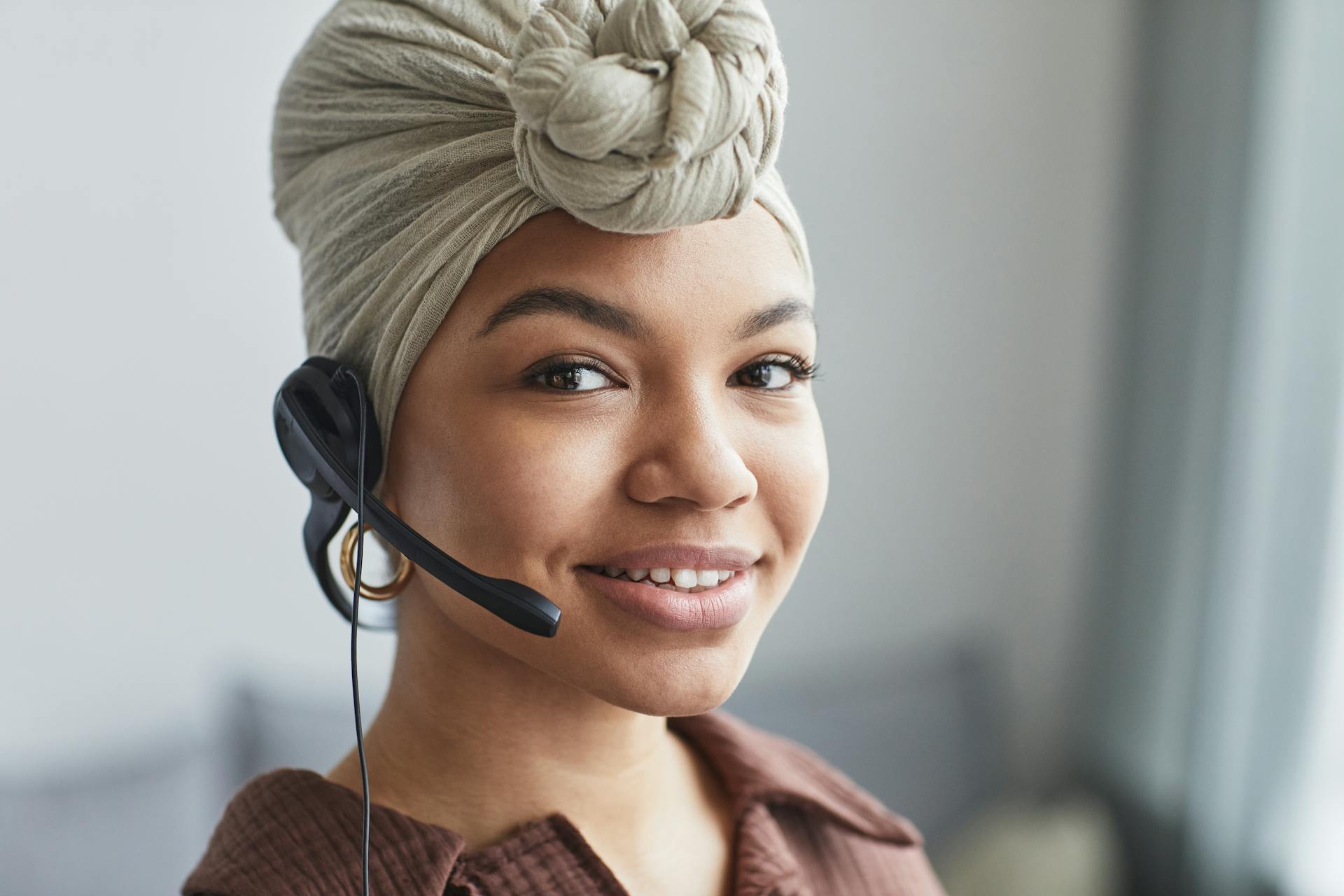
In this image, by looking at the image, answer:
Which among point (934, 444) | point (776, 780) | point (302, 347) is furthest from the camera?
point (934, 444)

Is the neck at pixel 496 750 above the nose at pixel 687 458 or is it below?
below

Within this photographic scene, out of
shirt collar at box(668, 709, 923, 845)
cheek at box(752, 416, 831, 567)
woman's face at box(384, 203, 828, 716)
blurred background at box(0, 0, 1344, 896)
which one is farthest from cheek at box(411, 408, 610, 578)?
blurred background at box(0, 0, 1344, 896)

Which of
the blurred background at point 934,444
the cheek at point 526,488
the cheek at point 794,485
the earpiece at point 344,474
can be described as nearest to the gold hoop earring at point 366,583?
the earpiece at point 344,474

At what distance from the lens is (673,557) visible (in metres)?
0.77

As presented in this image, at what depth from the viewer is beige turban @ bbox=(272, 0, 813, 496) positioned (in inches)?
26.7

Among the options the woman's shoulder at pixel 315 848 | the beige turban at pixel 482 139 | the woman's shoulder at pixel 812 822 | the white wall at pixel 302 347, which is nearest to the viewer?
the beige turban at pixel 482 139

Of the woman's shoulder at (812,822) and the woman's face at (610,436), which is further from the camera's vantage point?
the woman's shoulder at (812,822)

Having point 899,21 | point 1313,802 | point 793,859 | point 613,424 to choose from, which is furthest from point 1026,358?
point 613,424

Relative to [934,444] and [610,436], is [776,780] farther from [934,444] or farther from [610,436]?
[934,444]

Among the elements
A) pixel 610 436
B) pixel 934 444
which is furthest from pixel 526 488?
pixel 934 444

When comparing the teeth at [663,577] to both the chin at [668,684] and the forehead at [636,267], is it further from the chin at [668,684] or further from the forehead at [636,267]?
the forehead at [636,267]

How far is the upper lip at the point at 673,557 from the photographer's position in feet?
2.50

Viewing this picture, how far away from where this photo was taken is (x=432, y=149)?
2.61 feet

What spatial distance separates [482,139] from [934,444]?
6.28 feet
